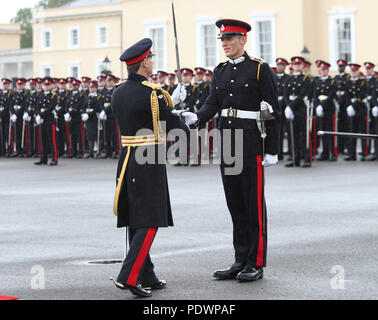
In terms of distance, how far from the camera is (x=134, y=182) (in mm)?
7637

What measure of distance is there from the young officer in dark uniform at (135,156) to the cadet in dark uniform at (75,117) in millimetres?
20064

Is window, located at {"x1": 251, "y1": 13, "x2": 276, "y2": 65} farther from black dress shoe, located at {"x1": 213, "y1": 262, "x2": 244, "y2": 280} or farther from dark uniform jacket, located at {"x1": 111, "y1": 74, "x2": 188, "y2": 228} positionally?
dark uniform jacket, located at {"x1": 111, "y1": 74, "x2": 188, "y2": 228}

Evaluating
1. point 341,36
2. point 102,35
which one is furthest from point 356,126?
point 102,35

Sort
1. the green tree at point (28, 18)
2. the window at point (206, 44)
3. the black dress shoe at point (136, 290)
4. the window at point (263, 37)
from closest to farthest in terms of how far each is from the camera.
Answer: the black dress shoe at point (136, 290), the window at point (263, 37), the window at point (206, 44), the green tree at point (28, 18)

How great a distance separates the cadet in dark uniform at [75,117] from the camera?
27750 mm

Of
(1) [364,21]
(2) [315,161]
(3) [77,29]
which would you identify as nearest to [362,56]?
(1) [364,21]

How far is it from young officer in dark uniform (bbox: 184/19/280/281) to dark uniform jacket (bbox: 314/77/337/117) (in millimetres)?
14611

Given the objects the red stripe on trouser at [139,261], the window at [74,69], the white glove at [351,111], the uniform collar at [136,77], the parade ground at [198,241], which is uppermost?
the window at [74,69]

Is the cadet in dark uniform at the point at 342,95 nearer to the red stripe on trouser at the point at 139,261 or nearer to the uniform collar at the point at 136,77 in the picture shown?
the uniform collar at the point at 136,77

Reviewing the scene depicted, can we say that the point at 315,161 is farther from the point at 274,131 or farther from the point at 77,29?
the point at 77,29

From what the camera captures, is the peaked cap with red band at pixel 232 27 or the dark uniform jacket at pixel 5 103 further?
the dark uniform jacket at pixel 5 103

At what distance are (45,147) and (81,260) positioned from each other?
15864mm

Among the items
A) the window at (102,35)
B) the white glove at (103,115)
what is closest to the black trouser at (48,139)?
the white glove at (103,115)
